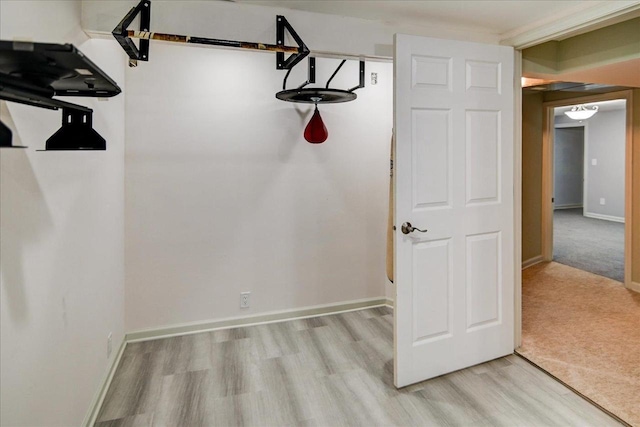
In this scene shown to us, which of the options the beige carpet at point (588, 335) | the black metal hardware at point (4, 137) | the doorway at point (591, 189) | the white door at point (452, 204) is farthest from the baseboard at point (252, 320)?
the doorway at point (591, 189)

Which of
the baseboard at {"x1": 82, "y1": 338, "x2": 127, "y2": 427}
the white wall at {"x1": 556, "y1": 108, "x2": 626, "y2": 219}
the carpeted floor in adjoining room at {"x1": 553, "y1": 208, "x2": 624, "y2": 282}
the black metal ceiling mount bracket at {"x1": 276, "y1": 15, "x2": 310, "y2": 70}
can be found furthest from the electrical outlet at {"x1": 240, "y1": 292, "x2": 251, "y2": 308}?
the white wall at {"x1": 556, "y1": 108, "x2": 626, "y2": 219}

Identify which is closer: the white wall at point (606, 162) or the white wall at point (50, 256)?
the white wall at point (50, 256)

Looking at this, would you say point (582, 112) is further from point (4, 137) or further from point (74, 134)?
point (4, 137)

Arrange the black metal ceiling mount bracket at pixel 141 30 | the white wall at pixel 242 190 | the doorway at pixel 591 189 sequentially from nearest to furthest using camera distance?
the black metal ceiling mount bracket at pixel 141 30 → the white wall at pixel 242 190 → the doorway at pixel 591 189

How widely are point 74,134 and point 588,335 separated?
3.66m

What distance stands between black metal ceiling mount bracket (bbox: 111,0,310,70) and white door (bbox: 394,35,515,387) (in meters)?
0.62

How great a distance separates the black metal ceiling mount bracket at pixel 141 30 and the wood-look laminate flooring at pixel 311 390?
1.90 m

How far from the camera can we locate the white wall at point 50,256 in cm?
117

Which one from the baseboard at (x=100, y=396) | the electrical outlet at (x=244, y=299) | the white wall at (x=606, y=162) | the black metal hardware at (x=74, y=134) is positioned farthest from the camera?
the white wall at (x=606, y=162)

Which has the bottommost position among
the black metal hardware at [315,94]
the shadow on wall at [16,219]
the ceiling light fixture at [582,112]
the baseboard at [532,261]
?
the baseboard at [532,261]

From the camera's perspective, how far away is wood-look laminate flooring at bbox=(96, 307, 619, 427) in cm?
203

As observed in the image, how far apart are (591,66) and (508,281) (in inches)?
65.7

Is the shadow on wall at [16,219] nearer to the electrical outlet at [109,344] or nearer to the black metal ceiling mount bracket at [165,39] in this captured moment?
the black metal ceiling mount bracket at [165,39]

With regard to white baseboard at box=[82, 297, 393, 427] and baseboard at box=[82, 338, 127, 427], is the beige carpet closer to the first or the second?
white baseboard at box=[82, 297, 393, 427]
